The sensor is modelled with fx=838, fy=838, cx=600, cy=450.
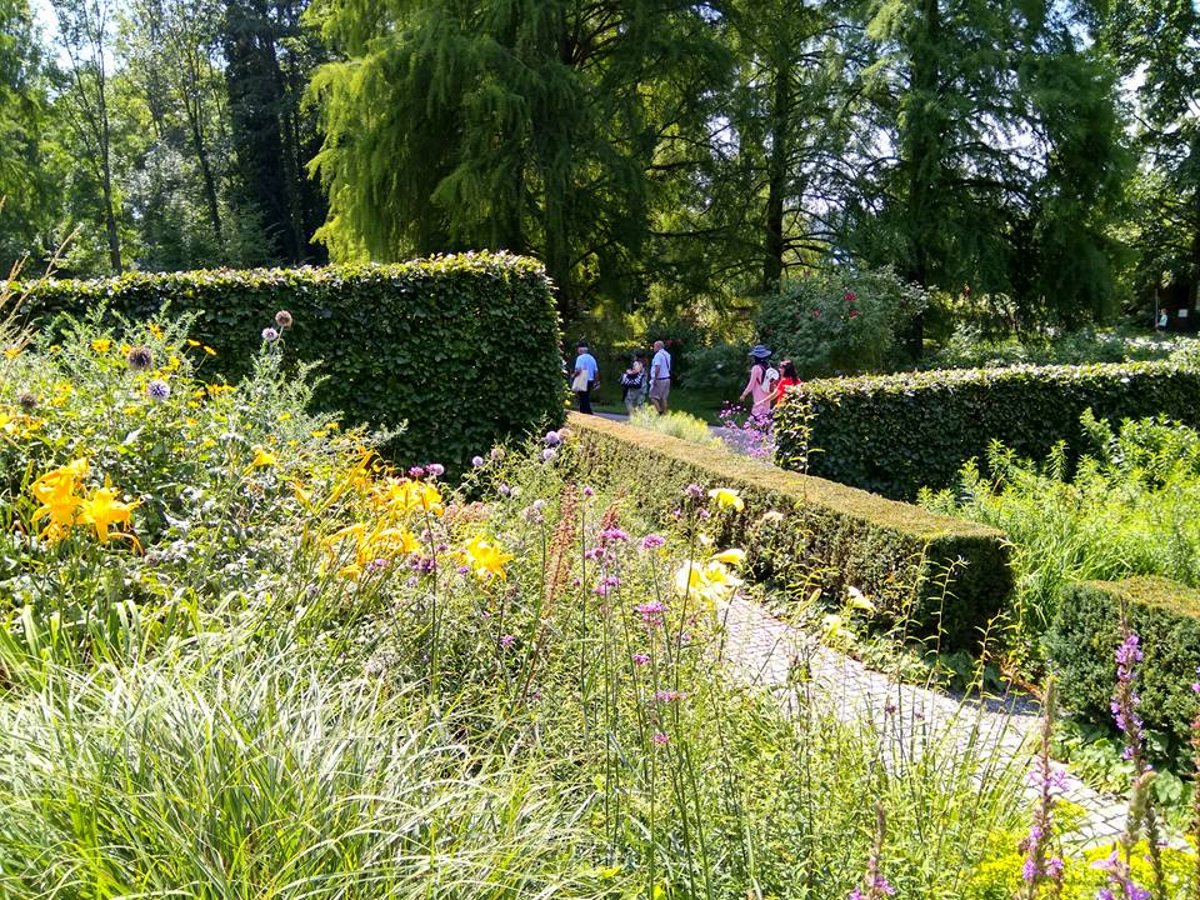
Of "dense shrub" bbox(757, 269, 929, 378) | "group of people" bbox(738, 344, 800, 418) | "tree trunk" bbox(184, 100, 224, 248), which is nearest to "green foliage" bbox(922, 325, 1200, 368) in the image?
"dense shrub" bbox(757, 269, 929, 378)

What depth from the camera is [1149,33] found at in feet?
91.1

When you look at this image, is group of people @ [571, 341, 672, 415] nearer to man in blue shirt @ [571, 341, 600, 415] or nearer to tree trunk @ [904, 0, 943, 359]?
man in blue shirt @ [571, 341, 600, 415]

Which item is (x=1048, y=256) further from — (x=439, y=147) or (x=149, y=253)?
(x=149, y=253)

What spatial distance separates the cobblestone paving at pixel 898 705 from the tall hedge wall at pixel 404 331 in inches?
165

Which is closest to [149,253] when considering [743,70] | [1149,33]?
[743,70]

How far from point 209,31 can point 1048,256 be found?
89.8ft

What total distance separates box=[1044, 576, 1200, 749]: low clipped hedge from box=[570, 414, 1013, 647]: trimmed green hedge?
49 cm

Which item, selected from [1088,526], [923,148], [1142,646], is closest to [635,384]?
[923,148]

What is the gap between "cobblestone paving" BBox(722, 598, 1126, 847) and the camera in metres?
2.19

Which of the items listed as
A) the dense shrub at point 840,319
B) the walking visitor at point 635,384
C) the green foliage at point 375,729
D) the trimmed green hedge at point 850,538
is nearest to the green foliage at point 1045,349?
the dense shrub at point 840,319

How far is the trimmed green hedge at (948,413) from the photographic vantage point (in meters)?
7.18

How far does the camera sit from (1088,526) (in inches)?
191

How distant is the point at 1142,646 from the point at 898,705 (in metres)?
1.97

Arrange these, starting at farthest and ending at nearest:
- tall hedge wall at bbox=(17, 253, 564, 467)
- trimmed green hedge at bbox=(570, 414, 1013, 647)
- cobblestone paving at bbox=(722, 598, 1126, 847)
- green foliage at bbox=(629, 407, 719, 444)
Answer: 1. green foliage at bbox=(629, 407, 719, 444)
2. tall hedge wall at bbox=(17, 253, 564, 467)
3. trimmed green hedge at bbox=(570, 414, 1013, 647)
4. cobblestone paving at bbox=(722, 598, 1126, 847)
